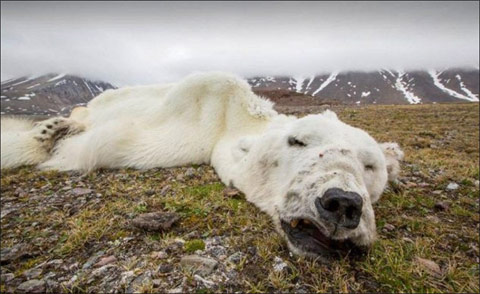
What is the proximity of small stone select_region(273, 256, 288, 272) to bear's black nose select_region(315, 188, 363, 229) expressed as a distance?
463 mm

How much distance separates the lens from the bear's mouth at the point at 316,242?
1984mm

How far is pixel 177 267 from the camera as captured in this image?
192 cm

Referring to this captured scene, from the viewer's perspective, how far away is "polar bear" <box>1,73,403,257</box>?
78.5 inches

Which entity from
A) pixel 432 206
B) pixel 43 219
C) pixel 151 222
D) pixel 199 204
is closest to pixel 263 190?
pixel 199 204

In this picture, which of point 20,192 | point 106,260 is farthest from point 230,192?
point 20,192

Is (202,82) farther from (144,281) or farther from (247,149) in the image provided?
→ (144,281)

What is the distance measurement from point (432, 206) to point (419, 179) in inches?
48.5

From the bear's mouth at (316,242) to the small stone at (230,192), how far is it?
1.28m

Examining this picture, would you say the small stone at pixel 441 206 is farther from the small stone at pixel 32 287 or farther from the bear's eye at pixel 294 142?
the small stone at pixel 32 287

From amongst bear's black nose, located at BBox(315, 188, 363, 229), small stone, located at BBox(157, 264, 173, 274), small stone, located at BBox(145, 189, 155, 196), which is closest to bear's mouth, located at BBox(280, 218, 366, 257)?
bear's black nose, located at BBox(315, 188, 363, 229)

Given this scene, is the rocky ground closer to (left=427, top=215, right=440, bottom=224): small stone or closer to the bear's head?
(left=427, top=215, right=440, bottom=224): small stone

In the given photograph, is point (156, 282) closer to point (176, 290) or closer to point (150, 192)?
point (176, 290)

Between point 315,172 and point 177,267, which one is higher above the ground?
point 315,172

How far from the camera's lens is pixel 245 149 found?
379 centimetres
